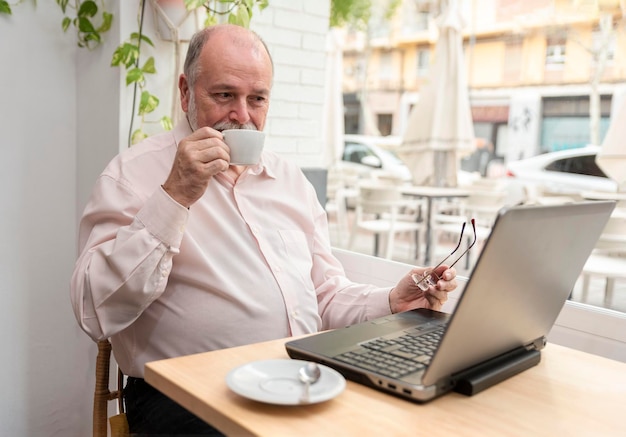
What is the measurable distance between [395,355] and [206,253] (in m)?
0.60

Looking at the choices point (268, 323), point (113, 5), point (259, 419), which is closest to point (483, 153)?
point (113, 5)

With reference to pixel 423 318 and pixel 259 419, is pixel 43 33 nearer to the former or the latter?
pixel 423 318

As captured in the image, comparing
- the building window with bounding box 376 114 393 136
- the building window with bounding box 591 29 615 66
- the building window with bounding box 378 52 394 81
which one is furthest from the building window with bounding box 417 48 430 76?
the building window with bounding box 591 29 615 66

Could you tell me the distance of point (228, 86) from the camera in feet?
4.86

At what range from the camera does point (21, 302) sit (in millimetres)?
2131

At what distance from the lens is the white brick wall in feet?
8.48

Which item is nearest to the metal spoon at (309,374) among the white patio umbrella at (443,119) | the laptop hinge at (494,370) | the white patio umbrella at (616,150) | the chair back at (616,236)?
the laptop hinge at (494,370)

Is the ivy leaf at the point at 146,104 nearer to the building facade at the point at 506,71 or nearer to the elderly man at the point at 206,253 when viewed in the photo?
the elderly man at the point at 206,253

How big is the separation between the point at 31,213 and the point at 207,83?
3.30ft

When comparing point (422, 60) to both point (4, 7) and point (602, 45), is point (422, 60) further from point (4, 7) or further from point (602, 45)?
point (4, 7)

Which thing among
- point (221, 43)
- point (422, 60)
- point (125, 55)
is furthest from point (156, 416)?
point (422, 60)

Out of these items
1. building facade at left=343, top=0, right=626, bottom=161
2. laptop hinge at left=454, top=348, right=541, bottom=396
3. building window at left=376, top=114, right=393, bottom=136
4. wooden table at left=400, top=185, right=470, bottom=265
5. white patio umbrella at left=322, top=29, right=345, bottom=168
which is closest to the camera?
laptop hinge at left=454, top=348, right=541, bottom=396

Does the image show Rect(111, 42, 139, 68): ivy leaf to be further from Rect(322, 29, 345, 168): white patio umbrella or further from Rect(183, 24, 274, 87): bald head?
Rect(322, 29, 345, 168): white patio umbrella

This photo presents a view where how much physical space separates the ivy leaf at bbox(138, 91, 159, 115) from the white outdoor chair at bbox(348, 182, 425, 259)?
363cm
